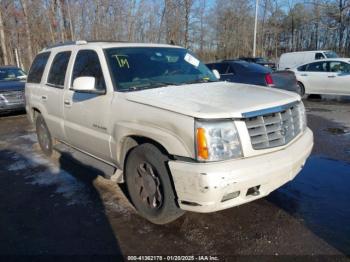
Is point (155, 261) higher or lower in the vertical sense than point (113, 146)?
lower

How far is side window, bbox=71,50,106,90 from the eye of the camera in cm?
418

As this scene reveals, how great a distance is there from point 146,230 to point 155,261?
0.55 meters

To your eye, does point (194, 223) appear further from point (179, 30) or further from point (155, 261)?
point (179, 30)

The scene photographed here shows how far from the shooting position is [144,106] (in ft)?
11.3

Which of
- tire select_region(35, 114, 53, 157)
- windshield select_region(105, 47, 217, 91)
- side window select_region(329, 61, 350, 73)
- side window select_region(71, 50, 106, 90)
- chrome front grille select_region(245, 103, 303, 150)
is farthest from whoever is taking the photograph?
side window select_region(329, 61, 350, 73)

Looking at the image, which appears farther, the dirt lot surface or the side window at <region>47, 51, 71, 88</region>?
the side window at <region>47, 51, 71, 88</region>

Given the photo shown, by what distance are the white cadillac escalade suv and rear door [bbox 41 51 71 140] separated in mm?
45

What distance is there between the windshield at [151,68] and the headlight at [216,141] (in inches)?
49.9

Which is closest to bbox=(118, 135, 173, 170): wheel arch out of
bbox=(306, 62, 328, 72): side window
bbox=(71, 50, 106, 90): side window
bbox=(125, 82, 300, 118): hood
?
bbox=(125, 82, 300, 118): hood

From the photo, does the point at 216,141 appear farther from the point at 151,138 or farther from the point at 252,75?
the point at 252,75

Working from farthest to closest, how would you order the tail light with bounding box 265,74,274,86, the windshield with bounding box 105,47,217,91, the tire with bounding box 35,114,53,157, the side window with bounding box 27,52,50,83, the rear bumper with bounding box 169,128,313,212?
the tail light with bounding box 265,74,274,86 < the tire with bounding box 35,114,53,157 < the side window with bounding box 27,52,50,83 < the windshield with bounding box 105,47,217,91 < the rear bumper with bounding box 169,128,313,212

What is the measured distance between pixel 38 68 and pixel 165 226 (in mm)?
4124

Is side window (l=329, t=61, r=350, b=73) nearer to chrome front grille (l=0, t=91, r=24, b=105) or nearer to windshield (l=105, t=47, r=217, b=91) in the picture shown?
windshield (l=105, t=47, r=217, b=91)

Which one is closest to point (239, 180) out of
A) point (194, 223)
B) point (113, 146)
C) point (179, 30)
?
point (194, 223)
